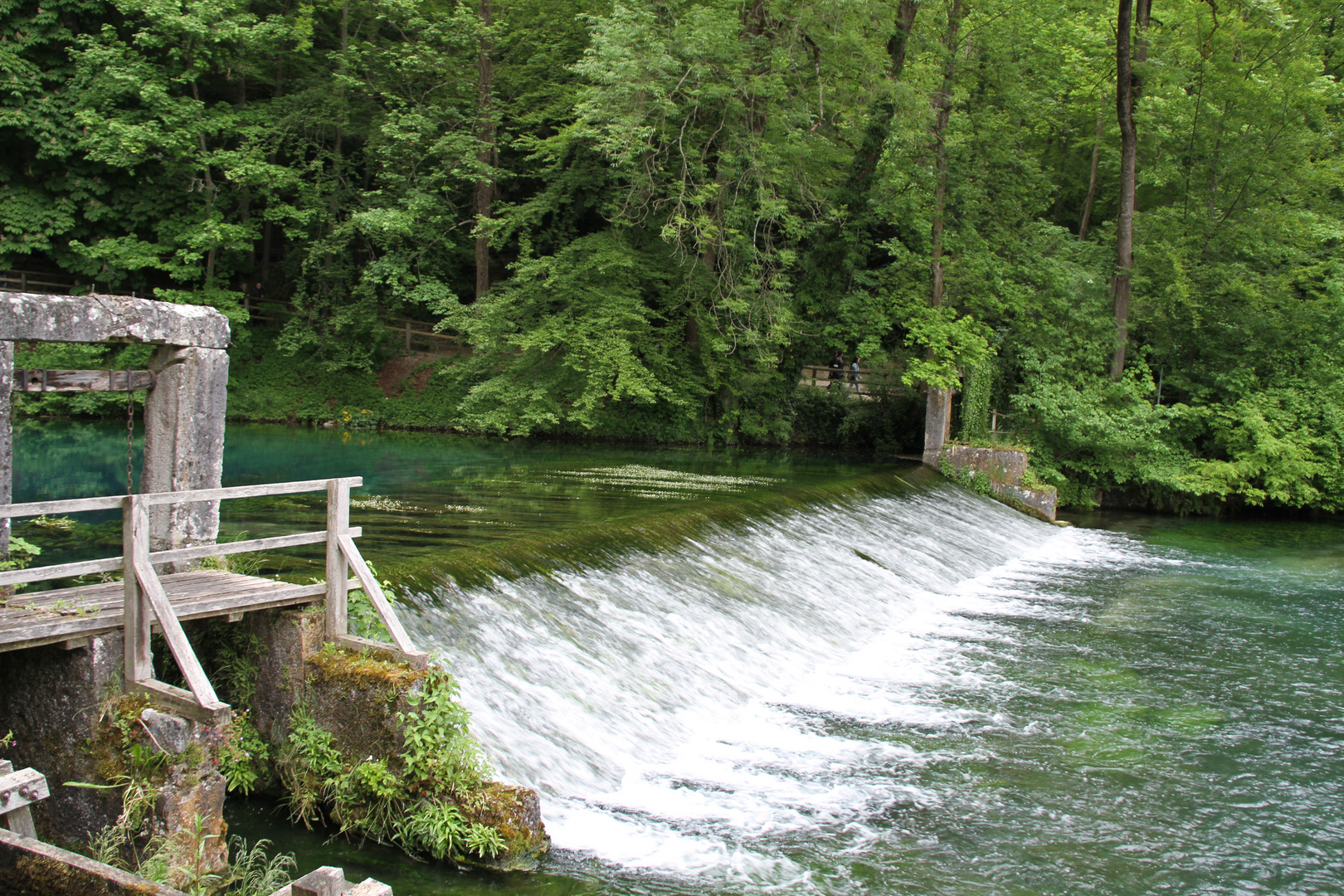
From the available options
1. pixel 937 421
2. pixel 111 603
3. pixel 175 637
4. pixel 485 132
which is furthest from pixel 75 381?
pixel 485 132

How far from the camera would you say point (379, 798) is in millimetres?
6410

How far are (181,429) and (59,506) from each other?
2227 millimetres

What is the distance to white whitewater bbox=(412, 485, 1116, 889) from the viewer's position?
704 cm

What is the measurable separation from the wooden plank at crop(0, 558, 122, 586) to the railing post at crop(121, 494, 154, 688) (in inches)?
3.9

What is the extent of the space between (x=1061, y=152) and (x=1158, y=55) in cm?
1327

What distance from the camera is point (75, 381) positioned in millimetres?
7418

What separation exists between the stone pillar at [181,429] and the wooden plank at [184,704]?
2.16 metres

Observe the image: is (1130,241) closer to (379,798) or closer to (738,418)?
(738,418)

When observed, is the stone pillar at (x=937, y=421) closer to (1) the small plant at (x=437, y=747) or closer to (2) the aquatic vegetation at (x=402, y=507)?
(2) the aquatic vegetation at (x=402, y=507)

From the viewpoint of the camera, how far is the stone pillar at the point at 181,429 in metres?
7.82

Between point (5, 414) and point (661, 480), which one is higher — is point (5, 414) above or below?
above

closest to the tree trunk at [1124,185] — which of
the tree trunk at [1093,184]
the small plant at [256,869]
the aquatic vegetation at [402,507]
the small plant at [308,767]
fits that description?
the tree trunk at [1093,184]

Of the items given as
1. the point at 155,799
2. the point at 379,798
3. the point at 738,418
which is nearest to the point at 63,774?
the point at 155,799

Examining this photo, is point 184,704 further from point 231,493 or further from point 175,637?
point 231,493
